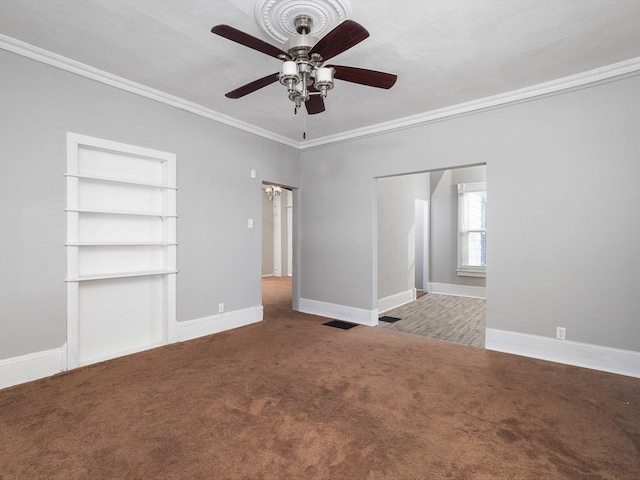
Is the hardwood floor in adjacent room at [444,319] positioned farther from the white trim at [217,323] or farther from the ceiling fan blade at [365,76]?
the ceiling fan blade at [365,76]

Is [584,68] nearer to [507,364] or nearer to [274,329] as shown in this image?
[507,364]

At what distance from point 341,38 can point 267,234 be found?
29.9ft

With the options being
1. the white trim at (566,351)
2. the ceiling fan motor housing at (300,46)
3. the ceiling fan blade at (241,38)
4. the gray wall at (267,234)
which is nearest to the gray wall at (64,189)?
the ceiling fan blade at (241,38)

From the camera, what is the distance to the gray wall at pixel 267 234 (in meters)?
10.6

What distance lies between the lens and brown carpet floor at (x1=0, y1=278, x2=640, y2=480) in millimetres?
1742

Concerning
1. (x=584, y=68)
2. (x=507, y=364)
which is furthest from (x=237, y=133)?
(x=507, y=364)

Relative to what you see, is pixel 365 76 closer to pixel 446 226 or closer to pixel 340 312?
pixel 340 312

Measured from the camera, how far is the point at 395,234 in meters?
5.96

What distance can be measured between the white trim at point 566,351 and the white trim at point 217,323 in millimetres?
2990

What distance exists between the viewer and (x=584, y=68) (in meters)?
3.00

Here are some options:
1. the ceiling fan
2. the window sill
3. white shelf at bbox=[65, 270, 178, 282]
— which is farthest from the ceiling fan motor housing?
the window sill

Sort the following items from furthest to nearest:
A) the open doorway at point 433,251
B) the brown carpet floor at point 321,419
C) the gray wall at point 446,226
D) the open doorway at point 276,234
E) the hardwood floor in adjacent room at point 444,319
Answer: the open doorway at point 276,234
the gray wall at point 446,226
the open doorway at point 433,251
the hardwood floor in adjacent room at point 444,319
the brown carpet floor at point 321,419

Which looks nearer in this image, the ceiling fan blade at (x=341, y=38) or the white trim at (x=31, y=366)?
the ceiling fan blade at (x=341, y=38)

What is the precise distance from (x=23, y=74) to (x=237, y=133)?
219 centimetres
